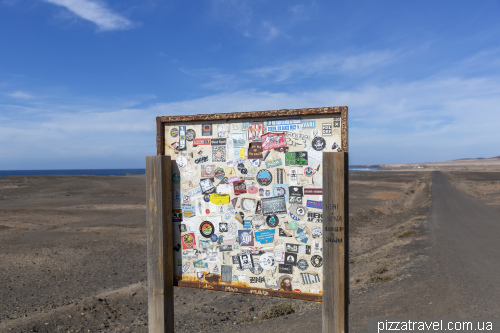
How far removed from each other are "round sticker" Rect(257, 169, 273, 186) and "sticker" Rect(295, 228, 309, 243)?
0.53 meters

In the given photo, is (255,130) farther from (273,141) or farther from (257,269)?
(257,269)

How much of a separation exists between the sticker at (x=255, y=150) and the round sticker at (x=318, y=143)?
517 millimetres

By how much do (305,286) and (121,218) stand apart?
17.9m

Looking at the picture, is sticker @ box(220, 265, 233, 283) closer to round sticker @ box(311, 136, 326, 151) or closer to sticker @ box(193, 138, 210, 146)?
sticker @ box(193, 138, 210, 146)

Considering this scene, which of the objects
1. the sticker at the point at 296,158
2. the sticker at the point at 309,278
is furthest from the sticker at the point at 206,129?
the sticker at the point at 309,278

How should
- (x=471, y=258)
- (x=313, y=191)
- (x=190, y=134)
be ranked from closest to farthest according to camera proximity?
1. (x=313, y=191)
2. (x=190, y=134)
3. (x=471, y=258)

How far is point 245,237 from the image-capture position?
3.22 m

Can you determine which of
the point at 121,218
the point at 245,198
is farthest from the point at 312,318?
the point at 121,218

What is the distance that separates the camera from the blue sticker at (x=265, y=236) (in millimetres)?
3123

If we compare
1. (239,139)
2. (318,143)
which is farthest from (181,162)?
(318,143)

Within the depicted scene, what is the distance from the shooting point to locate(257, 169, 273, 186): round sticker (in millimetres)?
3119

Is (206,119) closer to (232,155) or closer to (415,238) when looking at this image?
(232,155)

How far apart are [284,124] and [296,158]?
0.34m

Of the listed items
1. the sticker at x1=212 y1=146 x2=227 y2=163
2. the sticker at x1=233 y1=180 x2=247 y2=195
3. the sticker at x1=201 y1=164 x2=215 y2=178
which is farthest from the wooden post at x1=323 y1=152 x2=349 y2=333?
the sticker at x1=201 y1=164 x2=215 y2=178
